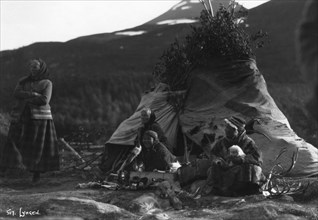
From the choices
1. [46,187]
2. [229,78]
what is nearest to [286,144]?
[229,78]

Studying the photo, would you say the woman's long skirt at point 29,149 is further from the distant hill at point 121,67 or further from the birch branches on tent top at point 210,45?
the distant hill at point 121,67

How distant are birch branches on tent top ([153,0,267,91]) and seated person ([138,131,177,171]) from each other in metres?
2.81

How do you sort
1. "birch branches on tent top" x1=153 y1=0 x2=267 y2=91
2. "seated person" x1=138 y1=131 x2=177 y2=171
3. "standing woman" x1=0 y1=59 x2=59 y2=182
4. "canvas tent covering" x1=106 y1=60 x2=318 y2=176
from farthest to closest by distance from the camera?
"birch branches on tent top" x1=153 y1=0 x2=267 y2=91 < "canvas tent covering" x1=106 y1=60 x2=318 y2=176 < "standing woman" x1=0 y1=59 x2=59 y2=182 < "seated person" x1=138 y1=131 x2=177 y2=171

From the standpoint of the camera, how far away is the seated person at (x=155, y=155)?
317 inches

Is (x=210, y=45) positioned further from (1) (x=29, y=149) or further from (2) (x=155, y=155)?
(1) (x=29, y=149)

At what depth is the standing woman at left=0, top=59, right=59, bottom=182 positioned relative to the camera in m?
8.65

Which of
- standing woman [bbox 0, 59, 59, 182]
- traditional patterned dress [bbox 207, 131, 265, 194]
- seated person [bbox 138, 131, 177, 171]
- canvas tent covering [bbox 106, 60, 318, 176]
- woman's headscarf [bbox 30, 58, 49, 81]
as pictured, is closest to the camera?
traditional patterned dress [bbox 207, 131, 265, 194]

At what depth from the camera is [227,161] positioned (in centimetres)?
691

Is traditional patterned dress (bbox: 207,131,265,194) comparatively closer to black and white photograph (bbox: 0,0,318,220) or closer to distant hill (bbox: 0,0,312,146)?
black and white photograph (bbox: 0,0,318,220)

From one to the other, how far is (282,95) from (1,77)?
11290mm

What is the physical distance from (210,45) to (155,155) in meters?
3.09

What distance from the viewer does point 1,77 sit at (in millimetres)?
23359

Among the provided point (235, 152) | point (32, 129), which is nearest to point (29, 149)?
point (32, 129)

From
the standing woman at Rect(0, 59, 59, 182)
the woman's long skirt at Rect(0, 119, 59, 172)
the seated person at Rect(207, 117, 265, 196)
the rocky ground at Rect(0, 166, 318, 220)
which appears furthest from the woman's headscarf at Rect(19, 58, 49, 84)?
the seated person at Rect(207, 117, 265, 196)
